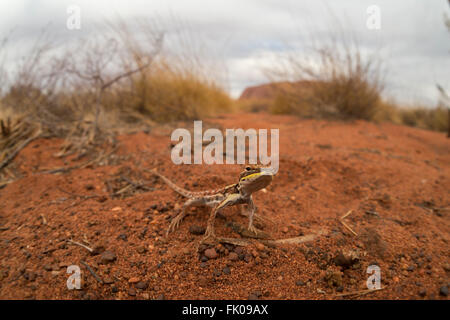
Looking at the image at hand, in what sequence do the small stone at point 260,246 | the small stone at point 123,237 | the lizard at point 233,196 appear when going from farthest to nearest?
the small stone at point 123,237, the small stone at point 260,246, the lizard at point 233,196

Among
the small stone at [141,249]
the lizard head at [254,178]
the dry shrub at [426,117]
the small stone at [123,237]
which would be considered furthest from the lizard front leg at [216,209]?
the dry shrub at [426,117]

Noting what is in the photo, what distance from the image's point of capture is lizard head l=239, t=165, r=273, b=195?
2245 mm

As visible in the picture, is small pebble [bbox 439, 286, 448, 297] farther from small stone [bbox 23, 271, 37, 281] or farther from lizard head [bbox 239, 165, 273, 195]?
small stone [bbox 23, 271, 37, 281]

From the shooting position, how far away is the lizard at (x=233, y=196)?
2309 mm

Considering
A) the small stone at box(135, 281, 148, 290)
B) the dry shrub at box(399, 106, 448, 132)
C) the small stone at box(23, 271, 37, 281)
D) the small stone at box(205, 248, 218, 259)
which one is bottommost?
the dry shrub at box(399, 106, 448, 132)

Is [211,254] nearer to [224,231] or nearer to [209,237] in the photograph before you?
[209,237]

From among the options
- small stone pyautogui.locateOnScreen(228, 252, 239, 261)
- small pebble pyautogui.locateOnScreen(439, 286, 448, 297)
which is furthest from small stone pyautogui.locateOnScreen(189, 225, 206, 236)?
small pebble pyautogui.locateOnScreen(439, 286, 448, 297)

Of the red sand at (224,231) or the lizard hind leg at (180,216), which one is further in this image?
the lizard hind leg at (180,216)

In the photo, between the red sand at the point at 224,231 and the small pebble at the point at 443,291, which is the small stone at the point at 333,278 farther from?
the small pebble at the point at 443,291

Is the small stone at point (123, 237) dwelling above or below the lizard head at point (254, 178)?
below

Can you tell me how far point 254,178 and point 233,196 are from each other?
37 cm

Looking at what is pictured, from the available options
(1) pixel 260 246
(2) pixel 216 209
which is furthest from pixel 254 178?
(1) pixel 260 246

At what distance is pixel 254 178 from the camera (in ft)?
7.50
